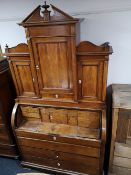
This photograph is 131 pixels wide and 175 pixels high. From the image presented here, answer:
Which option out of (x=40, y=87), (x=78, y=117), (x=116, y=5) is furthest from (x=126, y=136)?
(x=116, y=5)

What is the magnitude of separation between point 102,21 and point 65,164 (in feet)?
5.17

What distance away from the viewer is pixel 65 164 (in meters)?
1.87

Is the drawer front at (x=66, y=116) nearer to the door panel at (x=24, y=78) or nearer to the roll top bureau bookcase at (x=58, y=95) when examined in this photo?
the roll top bureau bookcase at (x=58, y=95)

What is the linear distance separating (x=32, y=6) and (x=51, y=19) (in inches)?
20.6

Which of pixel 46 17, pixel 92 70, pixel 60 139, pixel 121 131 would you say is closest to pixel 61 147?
pixel 60 139

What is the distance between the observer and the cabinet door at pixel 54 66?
4.72 ft

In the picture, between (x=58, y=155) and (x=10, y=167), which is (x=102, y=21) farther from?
(x=10, y=167)

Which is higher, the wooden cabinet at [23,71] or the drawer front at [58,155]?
the wooden cabinet at [23,71]

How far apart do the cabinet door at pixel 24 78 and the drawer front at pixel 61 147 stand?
516 millimetres

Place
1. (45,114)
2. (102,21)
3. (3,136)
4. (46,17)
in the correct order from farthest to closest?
(3,136) < (45,114) < (102,21) < (46,17)

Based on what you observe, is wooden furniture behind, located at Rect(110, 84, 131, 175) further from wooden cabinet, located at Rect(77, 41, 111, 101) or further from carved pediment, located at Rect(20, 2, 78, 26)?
carved pediment, located at Rect(20, 2, 78, 26)

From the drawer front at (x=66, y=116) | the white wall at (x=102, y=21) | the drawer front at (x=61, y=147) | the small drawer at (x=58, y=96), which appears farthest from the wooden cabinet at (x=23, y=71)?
the drawer front at (x=61, y=147)

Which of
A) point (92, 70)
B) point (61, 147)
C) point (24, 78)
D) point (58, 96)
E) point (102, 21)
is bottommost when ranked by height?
point (61, 147)

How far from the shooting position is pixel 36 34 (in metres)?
1.43
